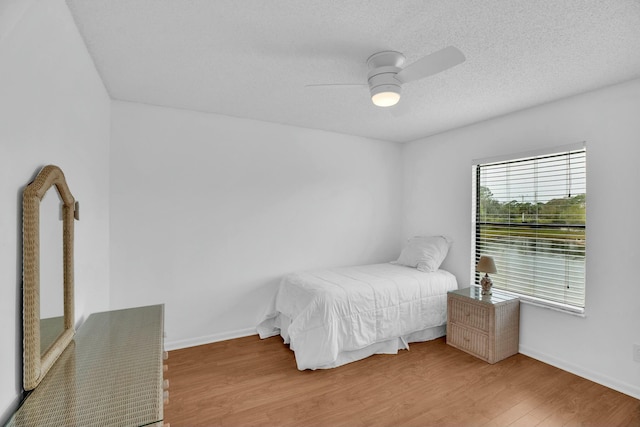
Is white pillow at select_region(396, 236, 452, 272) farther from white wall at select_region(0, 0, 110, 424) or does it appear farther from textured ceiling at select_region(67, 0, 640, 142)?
white wall at select_region(0, 0, 110, 424)

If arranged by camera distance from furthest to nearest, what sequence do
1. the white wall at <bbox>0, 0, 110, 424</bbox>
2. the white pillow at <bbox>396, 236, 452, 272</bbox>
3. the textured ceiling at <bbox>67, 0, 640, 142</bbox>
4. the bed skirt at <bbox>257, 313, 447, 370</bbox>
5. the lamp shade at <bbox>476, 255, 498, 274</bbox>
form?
the white pillow at <bbox>396, 236, 452, 272</bbox>
the lamp shade at <bbox>476, 255, 498, 274</bbox>
the bed skirt at <bbox>257, 313, 447, 370</bbox>
the textured ceiling at <bbox>67, 0, 640, 142</bbox>
the white wall at <bbox>0, 0, 110, 424</bbox>

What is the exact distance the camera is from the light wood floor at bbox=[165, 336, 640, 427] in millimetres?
2127

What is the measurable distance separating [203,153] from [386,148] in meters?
2.53

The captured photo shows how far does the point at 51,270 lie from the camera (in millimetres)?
1366

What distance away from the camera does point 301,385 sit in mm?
2523

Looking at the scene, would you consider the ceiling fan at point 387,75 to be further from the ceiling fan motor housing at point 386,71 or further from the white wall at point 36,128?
the white wall at point 36,128

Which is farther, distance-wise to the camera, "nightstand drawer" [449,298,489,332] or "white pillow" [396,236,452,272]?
"white pillow" [396,236,452,272]

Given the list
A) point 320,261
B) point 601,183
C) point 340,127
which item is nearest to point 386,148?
point 340,127

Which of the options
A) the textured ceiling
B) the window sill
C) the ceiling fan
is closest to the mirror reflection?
the textured ceiling

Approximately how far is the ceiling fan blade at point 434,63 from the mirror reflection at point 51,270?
6.32 feet

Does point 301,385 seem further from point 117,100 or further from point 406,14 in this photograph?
point 117,100

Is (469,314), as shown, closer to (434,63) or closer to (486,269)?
(486,269)

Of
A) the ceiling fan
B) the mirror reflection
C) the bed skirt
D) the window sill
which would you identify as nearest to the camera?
the mirror reflection

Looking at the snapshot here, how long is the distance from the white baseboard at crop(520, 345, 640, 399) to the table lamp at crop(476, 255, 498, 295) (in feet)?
2.07
